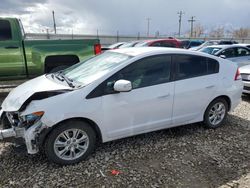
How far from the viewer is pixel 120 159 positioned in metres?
3.33

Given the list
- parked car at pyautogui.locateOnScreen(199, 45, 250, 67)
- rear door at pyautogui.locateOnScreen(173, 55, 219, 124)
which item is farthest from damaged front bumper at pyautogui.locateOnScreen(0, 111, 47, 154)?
parked car at pyautogui.locateOnScreen(199, 45, 250, 67)

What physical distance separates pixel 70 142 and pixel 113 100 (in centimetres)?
82

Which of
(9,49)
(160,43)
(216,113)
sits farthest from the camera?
(160,43)

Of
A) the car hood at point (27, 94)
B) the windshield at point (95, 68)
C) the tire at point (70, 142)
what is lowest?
the tire at point (70, 142)

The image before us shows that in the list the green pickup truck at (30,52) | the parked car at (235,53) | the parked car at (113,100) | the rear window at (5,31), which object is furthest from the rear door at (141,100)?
the parked car at (235,53)

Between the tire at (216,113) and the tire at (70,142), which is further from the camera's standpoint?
the tire at (216,113)

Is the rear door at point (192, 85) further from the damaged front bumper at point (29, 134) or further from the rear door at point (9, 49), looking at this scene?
the rear door at point (9, 49)

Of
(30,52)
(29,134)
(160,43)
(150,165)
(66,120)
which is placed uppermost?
(160,43)

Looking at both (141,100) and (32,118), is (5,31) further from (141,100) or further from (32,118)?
(141,100)

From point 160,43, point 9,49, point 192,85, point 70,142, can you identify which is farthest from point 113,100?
point 160,43

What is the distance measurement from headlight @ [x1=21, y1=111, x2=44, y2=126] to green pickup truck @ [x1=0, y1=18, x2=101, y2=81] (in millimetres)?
2782

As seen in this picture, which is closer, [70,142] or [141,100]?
[70,142]

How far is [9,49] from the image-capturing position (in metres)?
5.68

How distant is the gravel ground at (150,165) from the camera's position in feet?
9.36
